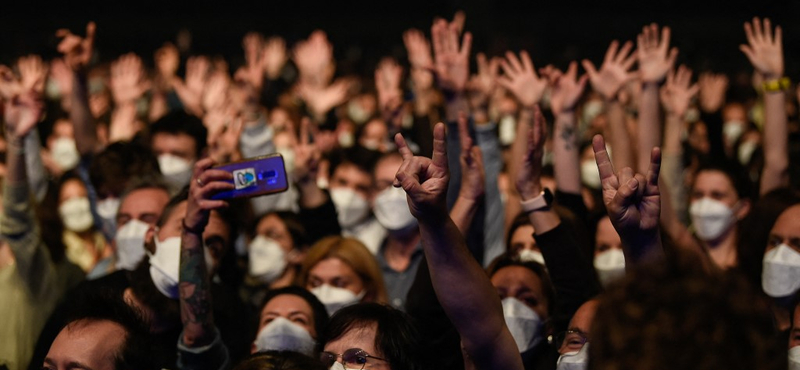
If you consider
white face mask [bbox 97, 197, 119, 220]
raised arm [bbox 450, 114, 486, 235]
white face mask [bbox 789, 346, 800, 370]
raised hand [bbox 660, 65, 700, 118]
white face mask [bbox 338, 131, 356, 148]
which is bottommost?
white face mask [bbox 789, 346, 800, 370]

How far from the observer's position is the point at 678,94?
5.25m

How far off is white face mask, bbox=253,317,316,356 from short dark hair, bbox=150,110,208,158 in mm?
1954

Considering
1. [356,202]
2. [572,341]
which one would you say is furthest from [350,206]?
[572,341]

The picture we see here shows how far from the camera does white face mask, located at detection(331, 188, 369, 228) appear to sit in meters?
5.36

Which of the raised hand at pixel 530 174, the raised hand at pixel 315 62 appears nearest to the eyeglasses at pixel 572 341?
the raised hand at pixel 530 174

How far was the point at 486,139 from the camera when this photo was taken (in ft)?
15.2

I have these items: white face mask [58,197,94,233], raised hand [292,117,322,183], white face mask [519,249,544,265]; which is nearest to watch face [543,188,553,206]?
white face mask [519,249,544,265]

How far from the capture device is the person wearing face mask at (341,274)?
3.89 m

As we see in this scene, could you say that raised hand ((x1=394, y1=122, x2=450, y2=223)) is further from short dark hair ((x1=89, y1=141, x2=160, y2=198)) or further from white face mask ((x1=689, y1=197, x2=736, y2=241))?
white face mask ((x1=689, y1=197, x2=736, y2=241))

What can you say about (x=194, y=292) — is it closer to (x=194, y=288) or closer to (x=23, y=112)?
(x=194, y=288)

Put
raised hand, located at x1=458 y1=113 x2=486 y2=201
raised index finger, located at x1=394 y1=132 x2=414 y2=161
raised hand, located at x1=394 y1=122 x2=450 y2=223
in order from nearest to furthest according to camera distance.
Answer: raised hand, located at x1=394 y1=122 x2=450 y2=223
raised index finger, located at x1=394 y1=132 x2=414 y2=161
raised hand, located at x1=458 y1=113 x2=486 y2=201

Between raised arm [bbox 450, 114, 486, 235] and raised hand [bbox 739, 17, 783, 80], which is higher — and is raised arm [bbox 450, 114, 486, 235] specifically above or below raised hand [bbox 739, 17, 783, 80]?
below

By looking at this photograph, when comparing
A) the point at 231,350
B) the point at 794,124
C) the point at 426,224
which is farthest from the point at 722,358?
the point at 794,124

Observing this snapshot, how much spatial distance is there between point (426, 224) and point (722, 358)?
3.24ft
